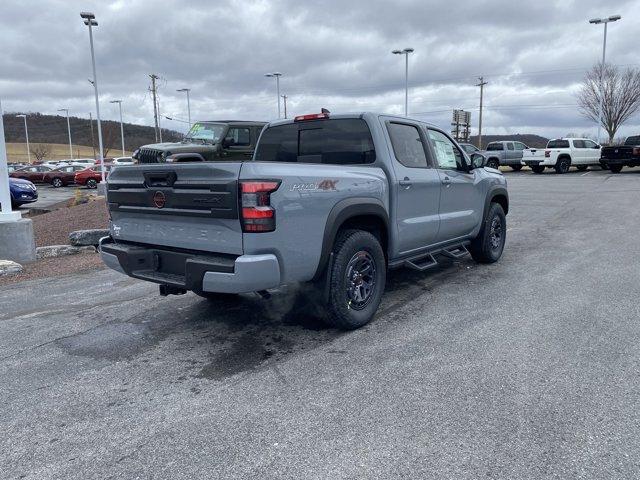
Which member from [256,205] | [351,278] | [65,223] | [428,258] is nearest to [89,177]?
[65,223]

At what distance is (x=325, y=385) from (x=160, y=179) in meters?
2.06

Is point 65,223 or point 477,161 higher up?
point 477,161

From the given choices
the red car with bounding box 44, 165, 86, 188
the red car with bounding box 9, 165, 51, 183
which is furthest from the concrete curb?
the red car with bounding box 9, 165, 51, 183

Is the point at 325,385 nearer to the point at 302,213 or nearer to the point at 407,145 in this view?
the point at 302,213

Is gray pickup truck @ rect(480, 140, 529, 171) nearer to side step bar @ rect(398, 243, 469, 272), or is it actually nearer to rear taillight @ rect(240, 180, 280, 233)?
side step bar @ rect(398, 243, 469, 272)

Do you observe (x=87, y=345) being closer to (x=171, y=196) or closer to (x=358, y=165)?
(x=171, y=196)

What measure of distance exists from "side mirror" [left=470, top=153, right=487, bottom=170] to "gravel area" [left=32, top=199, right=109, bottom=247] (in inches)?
333

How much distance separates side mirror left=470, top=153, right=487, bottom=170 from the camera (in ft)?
21.0

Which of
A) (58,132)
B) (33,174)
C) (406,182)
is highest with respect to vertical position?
(58,132)

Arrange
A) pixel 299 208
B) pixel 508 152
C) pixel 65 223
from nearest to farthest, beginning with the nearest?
pixel 299 208 < pixel 65 223 < pixel 508 152

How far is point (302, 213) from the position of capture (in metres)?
3.84

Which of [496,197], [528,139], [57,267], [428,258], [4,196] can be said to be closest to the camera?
[428,258]

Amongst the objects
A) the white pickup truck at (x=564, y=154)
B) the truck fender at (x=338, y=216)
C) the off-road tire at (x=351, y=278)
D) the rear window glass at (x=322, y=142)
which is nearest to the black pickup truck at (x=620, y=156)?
the white pickup truck at (x=564, y=154)

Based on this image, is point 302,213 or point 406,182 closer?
point 302,213
